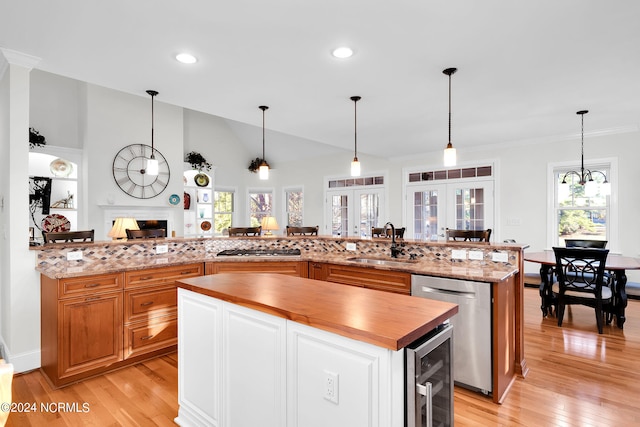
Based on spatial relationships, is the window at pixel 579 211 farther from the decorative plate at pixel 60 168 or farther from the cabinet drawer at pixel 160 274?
the decorative plate at pixel 60 168

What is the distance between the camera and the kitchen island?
125cm

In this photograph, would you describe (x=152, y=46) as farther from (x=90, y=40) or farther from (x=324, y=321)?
(x=324, y=321)

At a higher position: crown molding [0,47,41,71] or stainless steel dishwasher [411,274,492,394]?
crown molding [0,47,41,71]

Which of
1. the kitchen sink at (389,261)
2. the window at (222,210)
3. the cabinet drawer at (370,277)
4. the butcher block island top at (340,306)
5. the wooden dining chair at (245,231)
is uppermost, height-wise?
the window at (222,210)

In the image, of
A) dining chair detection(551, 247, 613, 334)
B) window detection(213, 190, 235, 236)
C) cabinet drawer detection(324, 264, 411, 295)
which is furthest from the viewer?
window detection(213, 190, 235, 236)

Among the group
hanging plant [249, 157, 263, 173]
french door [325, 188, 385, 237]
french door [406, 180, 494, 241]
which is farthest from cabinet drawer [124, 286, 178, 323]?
hanging plant [249, 157, 263, 173]

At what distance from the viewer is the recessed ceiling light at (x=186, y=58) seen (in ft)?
8.90

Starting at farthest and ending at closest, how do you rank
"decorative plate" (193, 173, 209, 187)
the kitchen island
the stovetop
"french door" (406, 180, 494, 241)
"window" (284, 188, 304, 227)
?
"window" (284, 188, 304, 227)
"decorative plate" (193, 173, 209, 187)
"french door" (406, 180, 494, 241)
the stovetop
the kitchen island

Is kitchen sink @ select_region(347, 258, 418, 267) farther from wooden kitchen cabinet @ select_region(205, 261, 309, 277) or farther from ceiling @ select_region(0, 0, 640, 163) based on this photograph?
ceiling @ select_region(0, 0, 640, 163)

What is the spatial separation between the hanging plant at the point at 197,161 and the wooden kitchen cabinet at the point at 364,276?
528 centimetres

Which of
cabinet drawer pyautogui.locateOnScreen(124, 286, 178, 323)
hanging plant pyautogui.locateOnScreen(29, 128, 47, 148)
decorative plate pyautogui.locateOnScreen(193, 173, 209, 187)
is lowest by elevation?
cabinet drawer pyautogui.locateOnScreen(124, 286, 178, 323)

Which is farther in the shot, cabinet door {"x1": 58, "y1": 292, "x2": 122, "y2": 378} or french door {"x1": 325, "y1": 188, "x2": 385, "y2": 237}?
french door {"x1": 325, "y1": 188, "x2": 385, "y2": 237}

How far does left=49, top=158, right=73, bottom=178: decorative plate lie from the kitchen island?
5365mm

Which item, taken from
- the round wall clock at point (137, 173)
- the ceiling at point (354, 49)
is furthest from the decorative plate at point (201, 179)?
the ceiling at point (354, 49)
